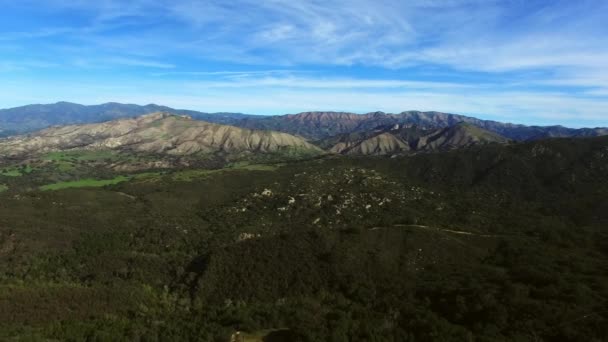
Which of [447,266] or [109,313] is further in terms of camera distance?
[447,266]

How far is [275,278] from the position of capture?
128375mm

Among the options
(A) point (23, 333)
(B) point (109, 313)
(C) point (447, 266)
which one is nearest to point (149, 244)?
(B) point (109, 313)

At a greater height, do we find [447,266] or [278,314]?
[447,266]

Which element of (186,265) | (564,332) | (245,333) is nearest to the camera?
(564,332)

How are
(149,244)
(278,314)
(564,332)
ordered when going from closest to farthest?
(564,332) < (278,314) < (149,244)

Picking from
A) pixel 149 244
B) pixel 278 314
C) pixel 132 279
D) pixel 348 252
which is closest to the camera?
pixel 278 314

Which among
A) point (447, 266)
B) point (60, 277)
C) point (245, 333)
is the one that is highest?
point (447, 266)

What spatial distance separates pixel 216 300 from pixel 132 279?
4146cm

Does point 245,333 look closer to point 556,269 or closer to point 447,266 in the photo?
point 447,266

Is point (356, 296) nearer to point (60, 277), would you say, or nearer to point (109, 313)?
point (109, 313)

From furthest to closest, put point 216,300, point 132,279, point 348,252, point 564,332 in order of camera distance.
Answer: point 132,279 → point 348,252 → point 216,300 → point 564,332

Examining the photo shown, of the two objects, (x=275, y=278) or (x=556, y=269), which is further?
(x=275, y=278)

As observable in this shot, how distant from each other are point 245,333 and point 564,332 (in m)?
64.3

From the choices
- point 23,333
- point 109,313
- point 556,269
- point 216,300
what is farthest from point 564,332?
point 23,333
